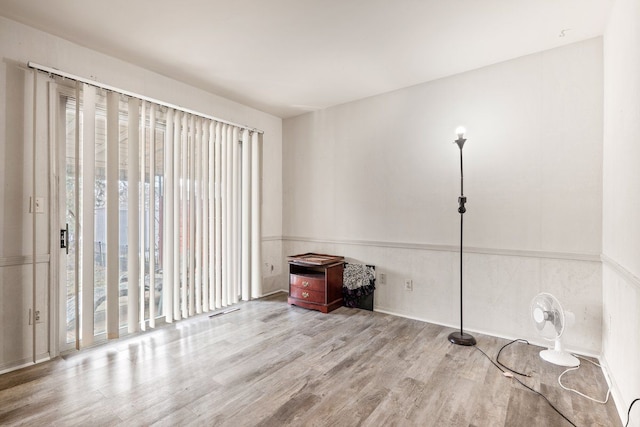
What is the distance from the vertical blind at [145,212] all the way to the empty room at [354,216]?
21mm

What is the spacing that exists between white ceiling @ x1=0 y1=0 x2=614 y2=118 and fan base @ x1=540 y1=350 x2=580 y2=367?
251cm

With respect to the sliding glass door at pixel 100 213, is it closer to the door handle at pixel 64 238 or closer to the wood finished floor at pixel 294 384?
the door handle at pixel 64 238

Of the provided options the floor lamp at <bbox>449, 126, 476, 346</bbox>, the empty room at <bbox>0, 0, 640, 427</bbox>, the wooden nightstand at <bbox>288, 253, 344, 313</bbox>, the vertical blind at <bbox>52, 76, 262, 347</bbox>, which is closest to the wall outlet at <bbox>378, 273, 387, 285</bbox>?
the empty room at <bbox>0, 0, 640, 427</bbox>

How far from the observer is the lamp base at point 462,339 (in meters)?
2.65

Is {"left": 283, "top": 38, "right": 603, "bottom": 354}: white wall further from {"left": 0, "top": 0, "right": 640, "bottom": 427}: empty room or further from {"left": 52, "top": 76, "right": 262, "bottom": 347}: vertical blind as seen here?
{"left": 52, "top": 76, "right": 262, "bottom": 347}: vertical blind

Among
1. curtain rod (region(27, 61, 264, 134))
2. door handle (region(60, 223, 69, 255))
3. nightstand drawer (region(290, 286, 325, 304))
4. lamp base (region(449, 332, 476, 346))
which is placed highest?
curtain rod (region(27, 61, 264, 134))

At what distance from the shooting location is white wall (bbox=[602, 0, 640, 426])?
157cm

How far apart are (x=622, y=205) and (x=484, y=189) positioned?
44.2 inches

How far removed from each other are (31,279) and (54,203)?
1.96 feet

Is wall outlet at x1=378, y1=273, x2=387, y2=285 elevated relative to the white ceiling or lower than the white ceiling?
lower

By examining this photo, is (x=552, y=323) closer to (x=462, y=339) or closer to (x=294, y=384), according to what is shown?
(x=462, y=339)

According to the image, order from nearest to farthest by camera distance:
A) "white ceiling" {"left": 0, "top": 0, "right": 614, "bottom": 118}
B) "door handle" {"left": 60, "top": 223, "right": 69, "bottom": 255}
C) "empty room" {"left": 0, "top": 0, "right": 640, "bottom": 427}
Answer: "empty room" {"left": 0, "top": 0, "right": 640, "bottom": 427} → "white ceiling" {"left": 0, "top": 0, "right": 614, "bottom": 118} → "door handle" {"left": 60, "top": 223, "right": 69, "bottom": 255}

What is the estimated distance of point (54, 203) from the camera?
238 cm

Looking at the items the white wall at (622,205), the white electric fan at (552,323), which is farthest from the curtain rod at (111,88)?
the white electric fan at (552,323)
